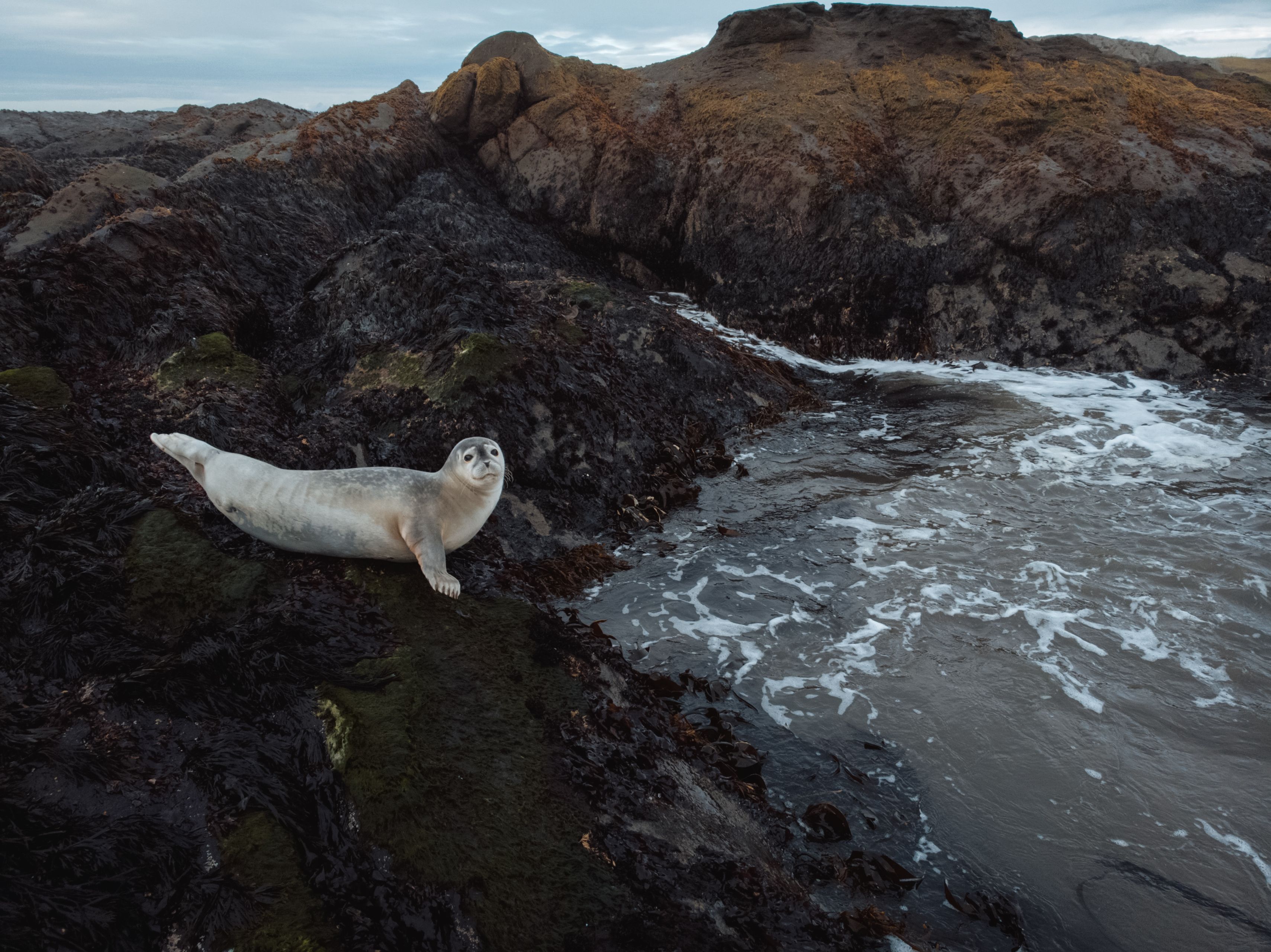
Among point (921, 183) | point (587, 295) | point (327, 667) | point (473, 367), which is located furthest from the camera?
point (921, 183)

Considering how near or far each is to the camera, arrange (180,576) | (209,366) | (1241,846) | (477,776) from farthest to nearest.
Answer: (209,366) < (180,576) < (1241,846) < (477,776)

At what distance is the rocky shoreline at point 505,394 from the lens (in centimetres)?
303

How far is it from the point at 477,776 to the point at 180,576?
2.32 meters

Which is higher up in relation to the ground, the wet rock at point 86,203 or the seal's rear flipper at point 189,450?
the wet rock at point 86,203

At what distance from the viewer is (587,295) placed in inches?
399

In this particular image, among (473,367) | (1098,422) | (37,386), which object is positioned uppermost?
(37,386)

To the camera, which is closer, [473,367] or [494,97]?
[473,367]

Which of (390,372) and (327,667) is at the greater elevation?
(390,372)

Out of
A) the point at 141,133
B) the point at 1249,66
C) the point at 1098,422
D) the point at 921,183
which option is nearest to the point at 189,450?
the point at 1098,422

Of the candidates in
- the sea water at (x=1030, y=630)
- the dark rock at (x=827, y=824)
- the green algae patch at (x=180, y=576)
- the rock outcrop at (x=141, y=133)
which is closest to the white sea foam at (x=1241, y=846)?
the sea water at (x=1030, y=630)

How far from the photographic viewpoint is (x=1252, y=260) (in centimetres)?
1177

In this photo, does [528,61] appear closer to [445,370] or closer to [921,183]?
[921,183]

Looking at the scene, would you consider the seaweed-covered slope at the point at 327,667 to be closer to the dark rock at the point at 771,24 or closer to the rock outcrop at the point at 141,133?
the rock outcrop at the point at 141,133

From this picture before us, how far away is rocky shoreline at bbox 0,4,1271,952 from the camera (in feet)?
9.94
